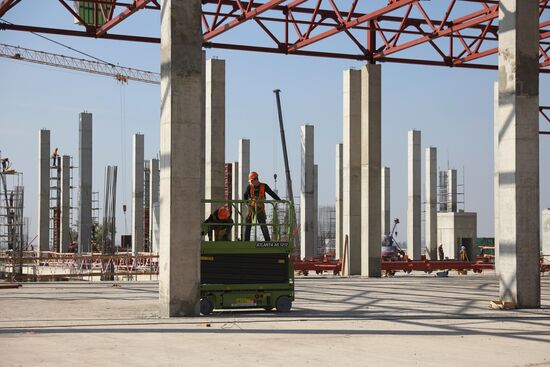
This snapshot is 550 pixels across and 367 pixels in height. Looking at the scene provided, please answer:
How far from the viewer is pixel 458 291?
83.6 ft

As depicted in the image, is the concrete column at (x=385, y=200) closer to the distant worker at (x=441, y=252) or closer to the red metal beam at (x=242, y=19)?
the distant worker at (x=441, y=252)

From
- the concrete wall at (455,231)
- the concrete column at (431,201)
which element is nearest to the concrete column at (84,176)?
the concrete column at (431,201)

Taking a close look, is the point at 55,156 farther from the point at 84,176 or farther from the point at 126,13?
the point at 126,13

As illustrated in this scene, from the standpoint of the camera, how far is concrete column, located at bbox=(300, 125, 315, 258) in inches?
2087

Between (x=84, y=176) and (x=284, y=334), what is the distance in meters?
38.4

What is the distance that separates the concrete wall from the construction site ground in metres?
39.1

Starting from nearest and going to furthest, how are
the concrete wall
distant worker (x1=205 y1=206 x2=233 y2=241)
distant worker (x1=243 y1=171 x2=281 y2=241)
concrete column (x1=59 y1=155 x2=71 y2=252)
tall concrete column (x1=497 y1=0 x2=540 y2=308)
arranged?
distant worker (x1=205 y1=206 x2=233 y2=241), distant worker (x1=243 y1=171 x2=281 y2=241), tall concrete column (x1=497 y1=0 x2=540 y2=308), concrete column (x1=59 y1=155 x2=71 y2=252), the concrete wall

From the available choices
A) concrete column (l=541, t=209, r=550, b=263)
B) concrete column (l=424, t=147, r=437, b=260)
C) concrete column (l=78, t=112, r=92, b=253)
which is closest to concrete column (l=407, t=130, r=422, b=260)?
concrete column (l=424, t=147, r=437, b=260)

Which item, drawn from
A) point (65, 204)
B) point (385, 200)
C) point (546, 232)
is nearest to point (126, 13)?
point (546, 232)

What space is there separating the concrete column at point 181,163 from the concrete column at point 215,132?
59.4ft

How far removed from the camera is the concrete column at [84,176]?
50.3 metres

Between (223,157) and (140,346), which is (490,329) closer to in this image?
(140,346)

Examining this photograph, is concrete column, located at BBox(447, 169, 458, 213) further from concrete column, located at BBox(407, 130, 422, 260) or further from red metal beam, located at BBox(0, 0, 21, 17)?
red metal beam, located at BBox(0, 0, 21, 17)

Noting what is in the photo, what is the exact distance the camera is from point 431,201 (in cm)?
5928
